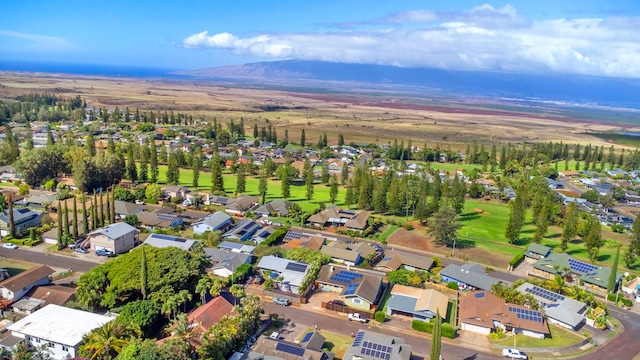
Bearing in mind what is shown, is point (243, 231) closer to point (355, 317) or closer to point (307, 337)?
point (355, 317)

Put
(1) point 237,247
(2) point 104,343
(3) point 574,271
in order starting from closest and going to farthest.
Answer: (2) point 104,343 < (3) point 574,271 < (1) point 237,247

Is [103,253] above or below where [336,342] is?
above

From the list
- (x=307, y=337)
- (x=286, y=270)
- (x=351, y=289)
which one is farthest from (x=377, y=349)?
(x=286, y=270)

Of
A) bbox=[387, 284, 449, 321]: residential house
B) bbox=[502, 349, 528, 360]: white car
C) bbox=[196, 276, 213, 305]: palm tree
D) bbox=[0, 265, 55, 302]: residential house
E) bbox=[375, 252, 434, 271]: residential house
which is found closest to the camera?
bbox=[502, 349, 528, 360]: white car

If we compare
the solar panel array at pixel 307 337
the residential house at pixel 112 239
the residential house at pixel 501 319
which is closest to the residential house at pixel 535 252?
the residential house at pixel 501 319

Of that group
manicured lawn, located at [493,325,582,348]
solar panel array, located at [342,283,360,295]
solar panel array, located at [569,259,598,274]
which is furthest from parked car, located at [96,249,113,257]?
solar panel array, located at [569,259,598,274]

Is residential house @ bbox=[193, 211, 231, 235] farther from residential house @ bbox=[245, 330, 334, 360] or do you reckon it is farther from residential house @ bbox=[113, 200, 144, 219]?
residential house @ bbox=[245, 330, 334, 360]
